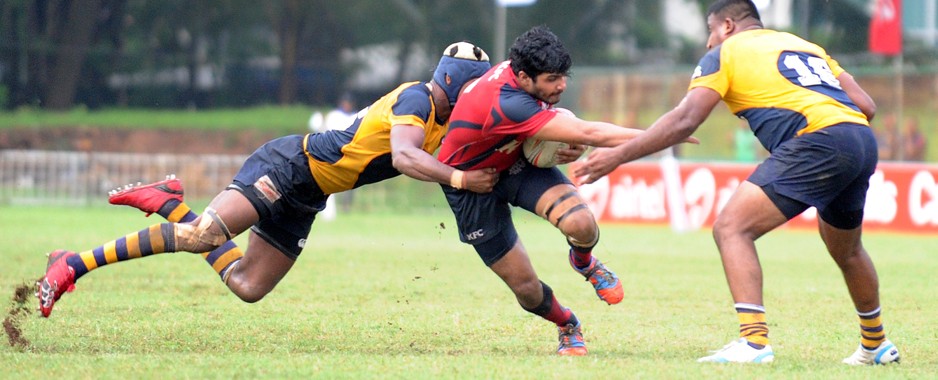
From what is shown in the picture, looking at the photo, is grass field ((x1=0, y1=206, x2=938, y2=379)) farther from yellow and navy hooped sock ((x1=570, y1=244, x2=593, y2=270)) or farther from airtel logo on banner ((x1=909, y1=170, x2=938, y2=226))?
airtel logo on banner ((x1=909, y1=170, x2=938, y2=226))

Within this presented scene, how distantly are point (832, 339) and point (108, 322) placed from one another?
4.71 meters

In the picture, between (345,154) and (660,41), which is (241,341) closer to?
(345,154)

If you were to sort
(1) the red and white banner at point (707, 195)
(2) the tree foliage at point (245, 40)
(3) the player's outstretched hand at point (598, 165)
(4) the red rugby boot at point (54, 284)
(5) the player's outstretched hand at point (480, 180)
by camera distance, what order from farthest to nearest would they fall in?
(2) the tree foliage at point (245, 40) → (1) the red and white banner at point (707, 195) → (4) the red rugby boot at point (54, 284) → (5) the player's outstretched hand at point (480, 180) → (3) the player's outstretched hand at point (598, 165)

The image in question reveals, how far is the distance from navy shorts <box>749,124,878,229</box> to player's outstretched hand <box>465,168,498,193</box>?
1422 millimetres

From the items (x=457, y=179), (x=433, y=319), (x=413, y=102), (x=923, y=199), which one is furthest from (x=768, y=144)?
(x=923, y=199)

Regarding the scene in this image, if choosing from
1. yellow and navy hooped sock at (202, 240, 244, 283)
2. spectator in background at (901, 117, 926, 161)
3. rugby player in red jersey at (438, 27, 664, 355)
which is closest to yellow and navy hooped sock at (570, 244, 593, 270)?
rugby player in red jersey at (438, 27, 664, 355)

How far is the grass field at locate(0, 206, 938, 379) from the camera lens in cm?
692

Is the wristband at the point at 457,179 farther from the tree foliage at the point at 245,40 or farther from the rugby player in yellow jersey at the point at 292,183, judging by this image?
the tree foliage at the point at 245,40

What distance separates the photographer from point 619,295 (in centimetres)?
785

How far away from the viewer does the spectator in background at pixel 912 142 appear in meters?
22.7

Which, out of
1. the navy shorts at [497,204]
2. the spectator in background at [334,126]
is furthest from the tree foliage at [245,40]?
the navy shorts at [497,204]

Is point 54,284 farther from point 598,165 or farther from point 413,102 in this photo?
point 598,165

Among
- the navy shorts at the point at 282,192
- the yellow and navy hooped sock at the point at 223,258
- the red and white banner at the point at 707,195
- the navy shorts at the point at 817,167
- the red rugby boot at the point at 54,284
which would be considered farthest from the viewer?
the red and white banner at the point at 707,195

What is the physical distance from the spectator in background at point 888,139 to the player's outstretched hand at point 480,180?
1656 centimetres
